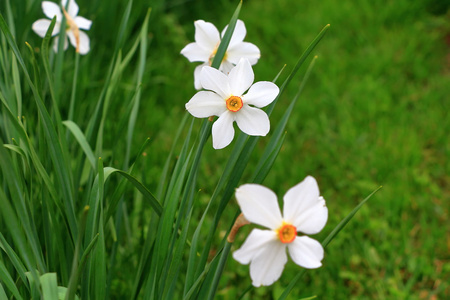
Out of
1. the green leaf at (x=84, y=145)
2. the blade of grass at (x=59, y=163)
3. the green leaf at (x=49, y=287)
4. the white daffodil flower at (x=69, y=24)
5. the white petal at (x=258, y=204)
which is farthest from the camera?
the white daffodil flower at (x=69, y=24)

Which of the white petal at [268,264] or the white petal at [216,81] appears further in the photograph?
the white petal at [216,81]

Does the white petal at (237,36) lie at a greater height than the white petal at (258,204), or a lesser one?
greater

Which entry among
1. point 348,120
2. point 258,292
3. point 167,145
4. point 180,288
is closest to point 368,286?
point 258,292

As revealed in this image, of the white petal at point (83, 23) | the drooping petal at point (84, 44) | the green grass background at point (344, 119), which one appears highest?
the white petal at point (83, 23)

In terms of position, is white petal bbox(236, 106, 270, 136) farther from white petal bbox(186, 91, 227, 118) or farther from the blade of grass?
the blade of grass

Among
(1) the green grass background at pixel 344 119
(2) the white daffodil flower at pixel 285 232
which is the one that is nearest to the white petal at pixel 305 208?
(2) the white daffodil flower at pixel 285 232

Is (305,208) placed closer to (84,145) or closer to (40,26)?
(84,145)

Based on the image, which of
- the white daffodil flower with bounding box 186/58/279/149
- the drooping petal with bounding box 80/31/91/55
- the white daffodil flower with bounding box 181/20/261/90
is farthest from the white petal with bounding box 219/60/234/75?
the drooping petal with bounding box 80/31/91/55

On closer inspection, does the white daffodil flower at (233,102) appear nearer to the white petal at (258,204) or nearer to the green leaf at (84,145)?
the white petal at (258,204)
